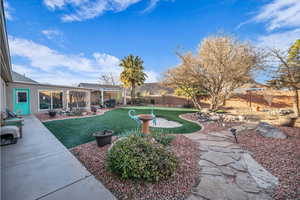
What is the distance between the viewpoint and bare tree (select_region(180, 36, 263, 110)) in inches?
257

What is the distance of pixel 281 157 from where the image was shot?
281 cm

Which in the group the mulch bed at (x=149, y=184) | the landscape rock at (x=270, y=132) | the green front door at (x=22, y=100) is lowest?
the mulch bed at (x=149, y=184)

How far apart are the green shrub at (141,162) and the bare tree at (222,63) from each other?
6830 millimetres

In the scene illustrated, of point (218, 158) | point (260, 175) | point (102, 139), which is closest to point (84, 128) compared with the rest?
point (102, 139)

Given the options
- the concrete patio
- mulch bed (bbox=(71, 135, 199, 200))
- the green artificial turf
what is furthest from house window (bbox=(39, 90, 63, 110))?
mulch bed (bbox=(71, 135, 199, 200))

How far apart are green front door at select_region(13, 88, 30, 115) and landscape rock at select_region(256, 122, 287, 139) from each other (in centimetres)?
1398

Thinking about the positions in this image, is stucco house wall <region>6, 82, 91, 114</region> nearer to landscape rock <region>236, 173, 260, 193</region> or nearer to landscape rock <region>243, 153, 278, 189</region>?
landscape rock <region>236, 173, 260, 193</region>

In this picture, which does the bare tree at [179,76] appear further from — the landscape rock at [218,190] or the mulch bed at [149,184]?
the landscape rock at [218,190]

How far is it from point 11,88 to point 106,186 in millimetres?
11092

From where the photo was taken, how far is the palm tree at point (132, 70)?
1723 centimetres

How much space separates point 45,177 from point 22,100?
1023cm

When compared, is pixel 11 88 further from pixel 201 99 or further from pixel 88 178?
pixel 201 99

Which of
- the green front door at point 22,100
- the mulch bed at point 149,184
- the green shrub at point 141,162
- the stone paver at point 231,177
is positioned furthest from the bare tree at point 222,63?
the green front door at point 22,100

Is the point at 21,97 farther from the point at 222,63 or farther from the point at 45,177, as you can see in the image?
the point at 222,63
